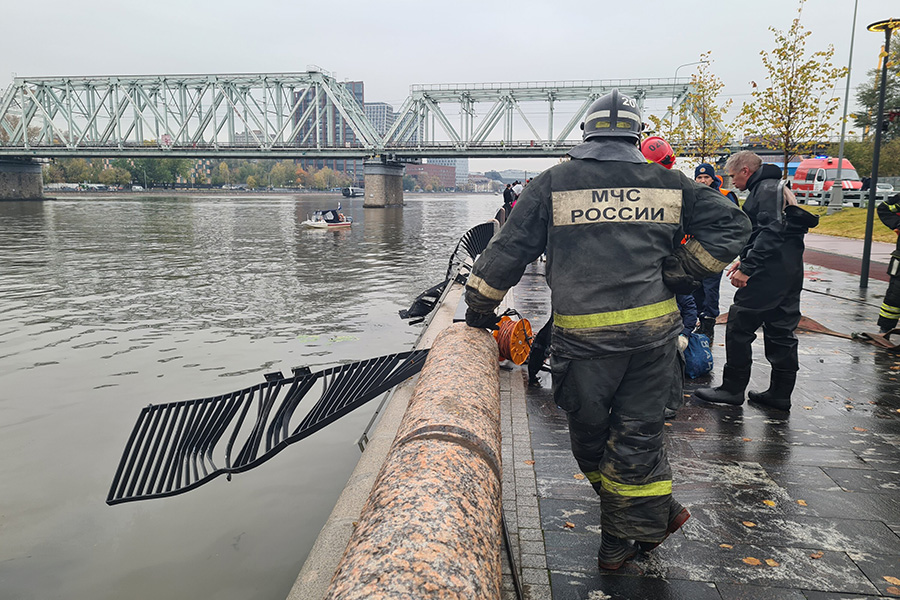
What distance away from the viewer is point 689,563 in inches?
119

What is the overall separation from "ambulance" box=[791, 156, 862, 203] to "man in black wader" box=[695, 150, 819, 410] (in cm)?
3636

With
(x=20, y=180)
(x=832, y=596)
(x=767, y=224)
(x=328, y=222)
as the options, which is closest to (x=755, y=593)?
(x=832, y=596)

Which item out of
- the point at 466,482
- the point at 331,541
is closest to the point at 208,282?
the point at 331,541

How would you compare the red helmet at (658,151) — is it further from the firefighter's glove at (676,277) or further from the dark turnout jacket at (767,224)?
the firefighter's glove at (676,277)

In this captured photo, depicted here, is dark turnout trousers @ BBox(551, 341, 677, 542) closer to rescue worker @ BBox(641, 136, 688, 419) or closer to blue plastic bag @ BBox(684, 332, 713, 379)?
rescue worker @ BBox(641, 136, 688, 419)

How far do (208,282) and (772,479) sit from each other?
1501 cm

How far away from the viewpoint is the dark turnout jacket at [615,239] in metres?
2.88

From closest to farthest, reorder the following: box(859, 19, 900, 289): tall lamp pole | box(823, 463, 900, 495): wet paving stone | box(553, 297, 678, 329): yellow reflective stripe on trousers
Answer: box(553, 297, 678, 329): yellow reflective stripe on trousers, box(823, 463, 900, 495): wet paving stone, box(859, 19, 900, 289): tall lamp pole

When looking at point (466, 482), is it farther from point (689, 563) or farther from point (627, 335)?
point (689, 563)

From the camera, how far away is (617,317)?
2.86 metres

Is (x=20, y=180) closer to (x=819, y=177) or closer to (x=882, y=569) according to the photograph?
(x=819, y=177)

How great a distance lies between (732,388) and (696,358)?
0.80 metres

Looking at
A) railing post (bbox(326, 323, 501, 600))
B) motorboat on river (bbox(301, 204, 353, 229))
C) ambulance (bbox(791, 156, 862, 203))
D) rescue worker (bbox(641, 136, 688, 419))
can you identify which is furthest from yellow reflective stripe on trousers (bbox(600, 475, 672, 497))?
ambulance (bbox(791, 156, 862, 203))

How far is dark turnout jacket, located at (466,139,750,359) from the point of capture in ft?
9.45
